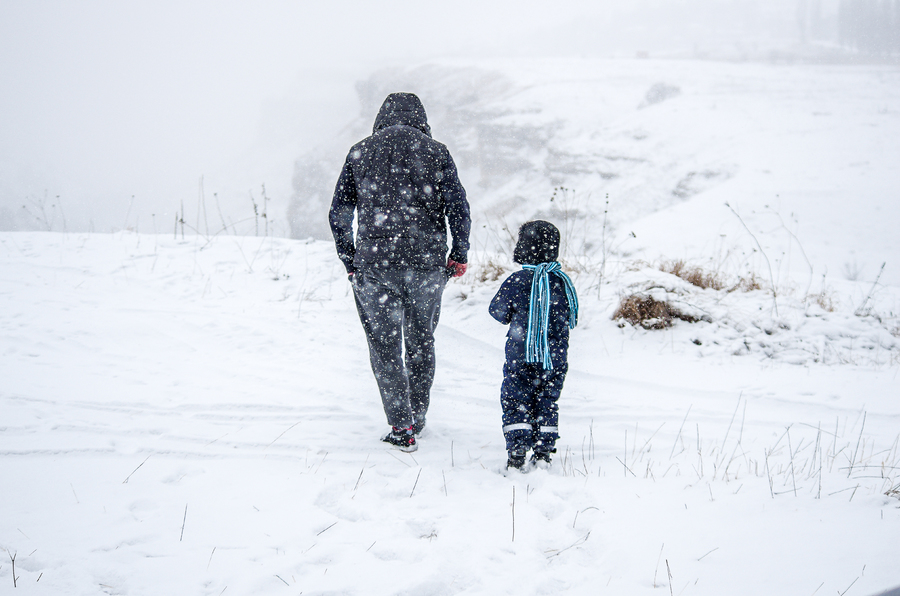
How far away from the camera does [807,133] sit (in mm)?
21062

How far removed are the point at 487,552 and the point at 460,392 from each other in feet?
6.70

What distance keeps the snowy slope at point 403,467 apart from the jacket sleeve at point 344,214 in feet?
3.82

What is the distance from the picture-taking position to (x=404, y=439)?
8.95ft

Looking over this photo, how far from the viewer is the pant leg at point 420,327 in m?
2.62

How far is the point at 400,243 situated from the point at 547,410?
4.14ft

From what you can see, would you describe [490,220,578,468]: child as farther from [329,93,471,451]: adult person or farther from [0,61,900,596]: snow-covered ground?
[329,93,471,451]: adult person

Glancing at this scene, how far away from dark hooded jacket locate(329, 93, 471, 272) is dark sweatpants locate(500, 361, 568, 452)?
0.78 meters

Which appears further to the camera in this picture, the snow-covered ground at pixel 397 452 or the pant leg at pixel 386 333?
the pant leg at pixel 386 333

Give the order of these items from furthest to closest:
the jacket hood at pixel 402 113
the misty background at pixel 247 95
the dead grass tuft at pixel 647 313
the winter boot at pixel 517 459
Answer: the misty background at pixel 247 95 → the dead grass tuft at pixel 647 313 → the jacket hood at pixel 402 113 → the winter boot at pixel 517 459

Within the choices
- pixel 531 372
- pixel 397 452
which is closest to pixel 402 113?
pixel 531 372

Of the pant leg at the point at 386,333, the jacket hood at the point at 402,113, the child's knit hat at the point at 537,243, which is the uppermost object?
the jacket hood at the point at 402,113

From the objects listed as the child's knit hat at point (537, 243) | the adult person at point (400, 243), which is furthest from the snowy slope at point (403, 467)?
the child's knit hat at point (537, 243)

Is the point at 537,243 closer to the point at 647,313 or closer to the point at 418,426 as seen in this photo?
the point at 418,426

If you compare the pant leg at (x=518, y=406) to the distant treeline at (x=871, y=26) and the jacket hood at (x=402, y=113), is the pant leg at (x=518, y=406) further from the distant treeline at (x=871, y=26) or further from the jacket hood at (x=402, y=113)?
the distant treeline at (x=871, y=26)
